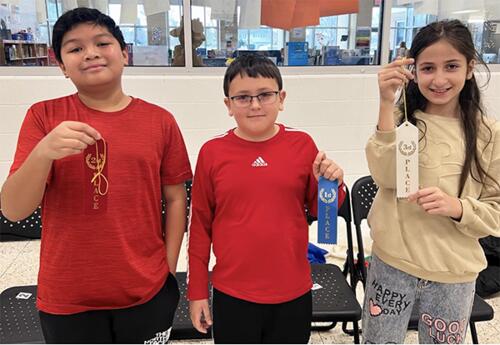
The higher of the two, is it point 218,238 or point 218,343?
point 218,238

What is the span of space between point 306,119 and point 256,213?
230 centimetres

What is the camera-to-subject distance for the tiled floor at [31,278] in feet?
7.01

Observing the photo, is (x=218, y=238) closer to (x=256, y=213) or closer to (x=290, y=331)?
(x=256, y=213)

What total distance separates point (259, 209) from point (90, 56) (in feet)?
1.86

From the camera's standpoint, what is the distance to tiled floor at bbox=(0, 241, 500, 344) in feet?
7.01

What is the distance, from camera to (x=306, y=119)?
11.1 feet

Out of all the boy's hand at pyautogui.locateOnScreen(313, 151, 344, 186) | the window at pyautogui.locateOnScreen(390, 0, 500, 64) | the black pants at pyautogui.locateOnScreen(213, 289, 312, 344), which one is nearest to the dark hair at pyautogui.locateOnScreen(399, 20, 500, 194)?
the boy's hand at pyautogui.locateOnScreen(313, 151, 344, 186)

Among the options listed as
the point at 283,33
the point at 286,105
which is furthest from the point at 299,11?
the point at 286,105

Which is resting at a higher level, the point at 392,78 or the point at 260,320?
→ the point at 392,78

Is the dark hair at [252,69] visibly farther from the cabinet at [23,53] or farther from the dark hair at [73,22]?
the cabinet at [23,53]

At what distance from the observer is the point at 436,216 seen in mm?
1257

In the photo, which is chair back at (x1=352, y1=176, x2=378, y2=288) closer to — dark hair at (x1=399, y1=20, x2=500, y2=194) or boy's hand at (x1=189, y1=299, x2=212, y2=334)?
dark hair at (x1=399, y1=20, x2=500, y2=194)

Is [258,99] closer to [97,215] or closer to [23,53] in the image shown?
[97,215]

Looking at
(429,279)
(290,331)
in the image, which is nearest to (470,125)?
(429,279)
